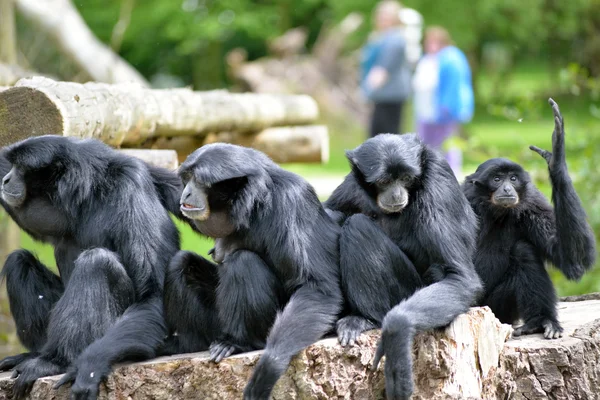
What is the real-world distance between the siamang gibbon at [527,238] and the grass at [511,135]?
9.85 ft

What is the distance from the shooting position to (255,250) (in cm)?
532

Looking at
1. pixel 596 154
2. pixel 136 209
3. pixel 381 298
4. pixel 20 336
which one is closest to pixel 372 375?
pixel 381 298

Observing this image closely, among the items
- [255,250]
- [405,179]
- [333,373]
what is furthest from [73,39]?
[333,373]

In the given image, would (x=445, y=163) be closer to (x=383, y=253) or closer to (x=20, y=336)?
(x=383, y=253)

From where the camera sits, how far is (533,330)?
5.93 m

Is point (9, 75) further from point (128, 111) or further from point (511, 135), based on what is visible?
point (511, 135)

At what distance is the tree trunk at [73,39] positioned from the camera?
1148 centimetres

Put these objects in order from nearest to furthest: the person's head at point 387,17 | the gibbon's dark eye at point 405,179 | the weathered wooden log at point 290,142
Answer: the gibbon's dark eye at point 405,179, the weathered wooden log at point 290,142, the person's head at point 387,17

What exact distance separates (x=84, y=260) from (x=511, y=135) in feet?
74.9

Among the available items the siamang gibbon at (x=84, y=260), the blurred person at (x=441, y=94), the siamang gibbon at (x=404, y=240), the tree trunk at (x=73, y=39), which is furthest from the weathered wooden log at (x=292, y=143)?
the siamang gibbon at (x=404, y=240)

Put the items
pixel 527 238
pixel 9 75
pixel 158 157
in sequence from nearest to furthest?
pixel 527 238
pixel 158 157
pixel 9 75

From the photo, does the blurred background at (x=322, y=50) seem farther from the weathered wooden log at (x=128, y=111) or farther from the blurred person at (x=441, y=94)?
the weathered wooden log at (x=128, y=111)

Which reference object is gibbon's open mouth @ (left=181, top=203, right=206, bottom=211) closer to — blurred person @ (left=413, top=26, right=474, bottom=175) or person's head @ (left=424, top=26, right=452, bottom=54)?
blurred person @ (left=413, top=26, right=474, bottom=175)

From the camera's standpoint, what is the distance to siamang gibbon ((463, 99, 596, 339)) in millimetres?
5812
